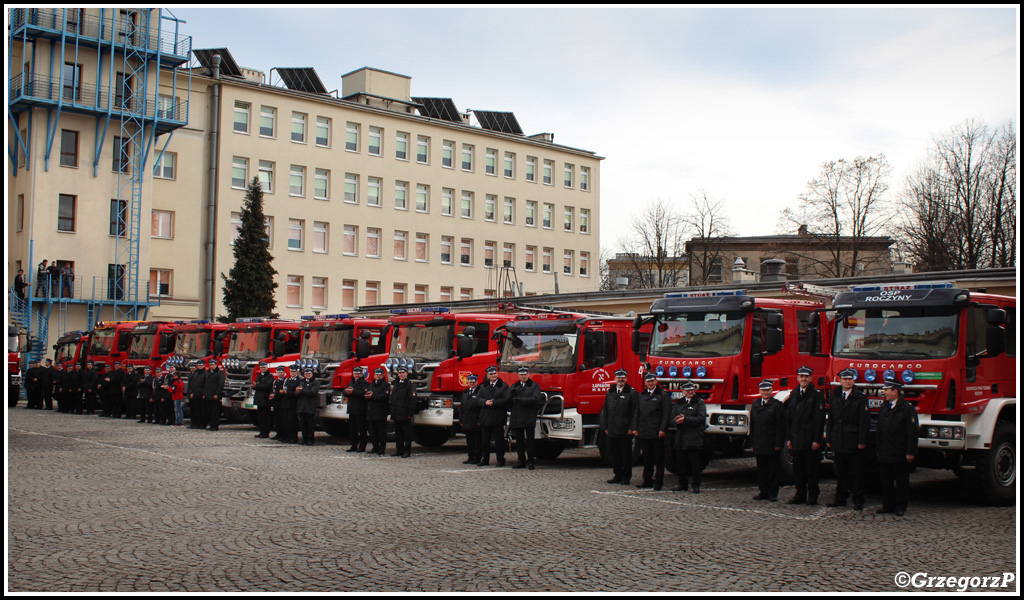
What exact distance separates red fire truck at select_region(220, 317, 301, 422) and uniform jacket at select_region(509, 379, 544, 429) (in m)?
9.41

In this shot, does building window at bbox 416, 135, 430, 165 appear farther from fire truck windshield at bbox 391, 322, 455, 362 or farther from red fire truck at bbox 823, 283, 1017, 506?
red fire truck at bbox 823, 283, 1017, 506

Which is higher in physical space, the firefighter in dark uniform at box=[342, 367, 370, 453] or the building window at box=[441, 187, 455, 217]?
the building window at box=[441, 187, 455, 217]

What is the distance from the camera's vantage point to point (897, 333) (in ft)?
43.7

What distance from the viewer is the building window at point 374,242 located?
58.7 m

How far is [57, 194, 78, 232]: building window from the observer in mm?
44469

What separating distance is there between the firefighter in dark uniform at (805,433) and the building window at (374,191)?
4767 centimetres

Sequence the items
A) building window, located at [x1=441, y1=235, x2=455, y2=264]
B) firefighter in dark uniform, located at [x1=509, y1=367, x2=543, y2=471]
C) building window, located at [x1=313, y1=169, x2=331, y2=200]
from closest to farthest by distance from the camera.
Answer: firefighter in dark uniform, located at [x1=509, y1=367, x2=543, y2=471], building window, located at [x1=313, y1=169, x2=331, y2=200], building window, located at [x1=441, y1=235, x2=455, y2=264]

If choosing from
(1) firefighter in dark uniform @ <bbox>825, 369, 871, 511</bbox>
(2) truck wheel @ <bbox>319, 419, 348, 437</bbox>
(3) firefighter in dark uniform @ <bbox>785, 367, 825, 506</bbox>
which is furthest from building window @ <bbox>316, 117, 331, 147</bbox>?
(1) firefighter in dark uniform @ <bbox>825, 369, 871, 511</bbox>

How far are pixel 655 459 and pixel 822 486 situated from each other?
8.44ft

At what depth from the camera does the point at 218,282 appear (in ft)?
169

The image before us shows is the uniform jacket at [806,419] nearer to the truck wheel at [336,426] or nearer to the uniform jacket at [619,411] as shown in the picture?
the uniform jacket at [619,411]

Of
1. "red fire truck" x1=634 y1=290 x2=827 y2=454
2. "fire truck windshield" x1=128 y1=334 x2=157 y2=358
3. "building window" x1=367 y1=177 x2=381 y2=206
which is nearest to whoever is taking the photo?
"red fire truck" x1=634 y1=290 x2=827 y2=454

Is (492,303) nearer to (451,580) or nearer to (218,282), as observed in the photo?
(218,282)

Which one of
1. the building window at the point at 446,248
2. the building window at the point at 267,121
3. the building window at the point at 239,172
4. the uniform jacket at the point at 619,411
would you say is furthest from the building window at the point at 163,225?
the uniform jacket at the point at 619,411
